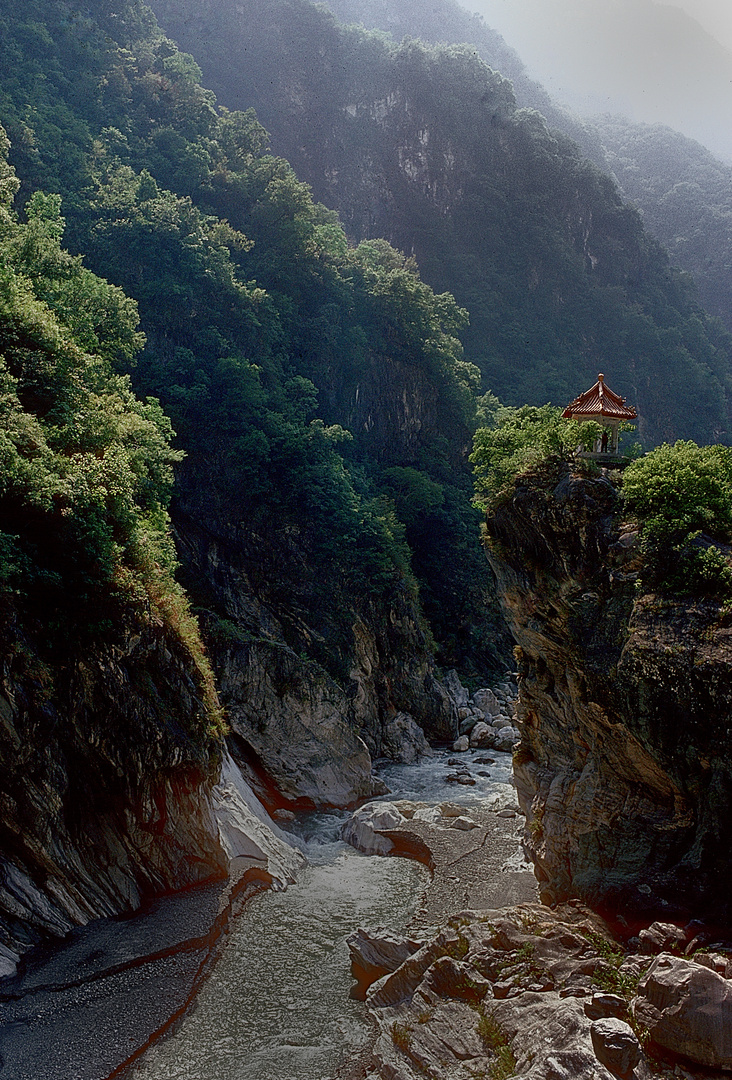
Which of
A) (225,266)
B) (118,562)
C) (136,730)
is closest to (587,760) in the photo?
(136,730)

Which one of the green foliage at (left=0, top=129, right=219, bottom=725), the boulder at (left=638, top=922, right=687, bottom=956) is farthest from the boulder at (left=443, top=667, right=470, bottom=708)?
the boulder at (left=638, top=922, right=687, bottom=956)

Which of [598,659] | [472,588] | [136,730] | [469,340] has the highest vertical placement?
[469,340]

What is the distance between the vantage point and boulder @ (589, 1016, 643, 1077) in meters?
10.2

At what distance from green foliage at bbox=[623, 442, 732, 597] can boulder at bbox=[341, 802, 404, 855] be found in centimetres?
1363

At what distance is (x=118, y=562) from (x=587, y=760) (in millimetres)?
13916

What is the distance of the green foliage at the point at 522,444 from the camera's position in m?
20.2

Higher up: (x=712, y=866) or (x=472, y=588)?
(x=472, y=588)

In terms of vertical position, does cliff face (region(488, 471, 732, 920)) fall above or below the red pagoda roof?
below

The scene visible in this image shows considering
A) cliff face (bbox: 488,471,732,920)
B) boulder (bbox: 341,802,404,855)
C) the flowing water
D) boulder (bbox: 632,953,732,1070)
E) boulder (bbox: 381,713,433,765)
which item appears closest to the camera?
boulder (bbox: 632,953,732,1070)

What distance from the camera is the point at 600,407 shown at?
2278 cm

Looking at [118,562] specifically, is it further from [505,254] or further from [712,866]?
[505,254]

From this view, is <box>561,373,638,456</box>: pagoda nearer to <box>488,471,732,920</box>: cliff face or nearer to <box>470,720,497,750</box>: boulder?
<box>488,471,732,920</box>: cliff face

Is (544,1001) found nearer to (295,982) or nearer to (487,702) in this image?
(295,982)

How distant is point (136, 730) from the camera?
752 inches
